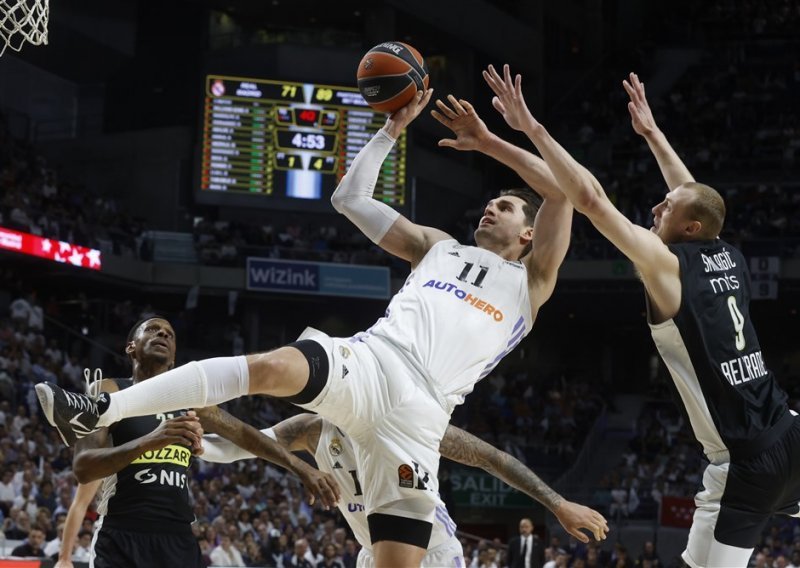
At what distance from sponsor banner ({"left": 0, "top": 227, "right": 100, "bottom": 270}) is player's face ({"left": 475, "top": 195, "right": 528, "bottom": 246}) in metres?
16.3

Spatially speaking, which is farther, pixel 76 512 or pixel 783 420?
pixel 76 512

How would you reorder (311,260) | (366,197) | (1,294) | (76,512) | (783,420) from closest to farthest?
(783,420) < (366,197) < (76,512) < (1,294) < (311,260)

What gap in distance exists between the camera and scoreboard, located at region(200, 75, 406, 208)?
23047mm

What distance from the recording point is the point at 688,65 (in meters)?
28.9

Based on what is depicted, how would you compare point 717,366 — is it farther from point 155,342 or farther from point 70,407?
point 155,342

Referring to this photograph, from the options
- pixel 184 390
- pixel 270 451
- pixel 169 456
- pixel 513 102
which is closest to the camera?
pixel 184 390

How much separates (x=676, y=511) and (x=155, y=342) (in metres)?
15.7

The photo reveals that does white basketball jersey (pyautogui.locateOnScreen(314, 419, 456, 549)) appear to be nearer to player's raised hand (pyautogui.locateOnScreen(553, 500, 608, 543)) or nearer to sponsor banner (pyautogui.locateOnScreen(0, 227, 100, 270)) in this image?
player's raised hand (pyautogui.locateOnScreen(553, 500, 608, 543))

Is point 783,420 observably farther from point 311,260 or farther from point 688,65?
point 688,65

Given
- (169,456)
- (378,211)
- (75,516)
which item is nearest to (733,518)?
(378,211)

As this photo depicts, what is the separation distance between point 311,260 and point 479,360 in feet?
65.2

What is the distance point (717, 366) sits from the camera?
481 centimetres

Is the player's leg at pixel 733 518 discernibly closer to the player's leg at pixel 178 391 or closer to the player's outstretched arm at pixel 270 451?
the player's outstretched arm at pixel 270 451

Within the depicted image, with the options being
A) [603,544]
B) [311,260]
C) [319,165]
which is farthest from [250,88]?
[603,544]
